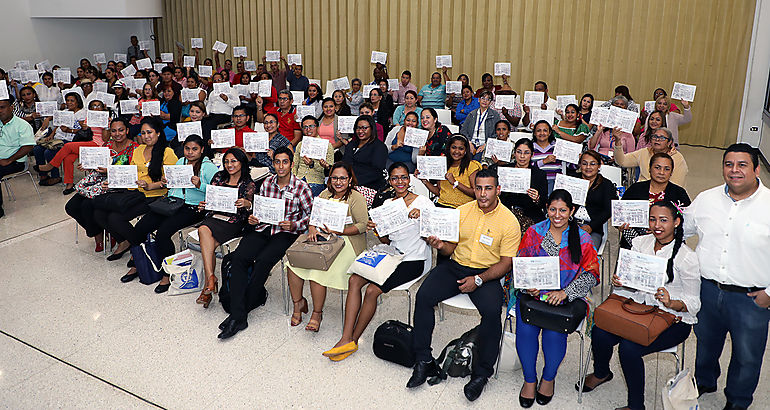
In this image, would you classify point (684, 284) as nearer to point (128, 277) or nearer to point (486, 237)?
point (486, 237)

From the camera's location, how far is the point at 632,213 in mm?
4414

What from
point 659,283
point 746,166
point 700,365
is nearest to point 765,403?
point 700,365

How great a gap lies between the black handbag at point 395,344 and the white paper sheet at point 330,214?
85 centimetres

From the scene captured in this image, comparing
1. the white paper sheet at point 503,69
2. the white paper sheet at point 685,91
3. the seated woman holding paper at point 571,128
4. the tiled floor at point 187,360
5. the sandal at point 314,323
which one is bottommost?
the tiled floor at point 187,360

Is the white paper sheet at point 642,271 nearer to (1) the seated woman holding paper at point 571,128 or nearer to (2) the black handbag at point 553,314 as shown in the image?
(2) the black handbag at point 553,314

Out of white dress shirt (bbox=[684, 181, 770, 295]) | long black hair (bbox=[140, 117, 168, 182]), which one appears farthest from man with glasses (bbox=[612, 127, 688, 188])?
long black hair (bbox=[140, 117, 168, 182])

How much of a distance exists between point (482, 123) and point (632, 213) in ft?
10.7

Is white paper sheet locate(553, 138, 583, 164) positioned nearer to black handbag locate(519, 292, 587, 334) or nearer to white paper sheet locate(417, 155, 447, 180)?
white paper sheet locate(417, 155, 447, 180)

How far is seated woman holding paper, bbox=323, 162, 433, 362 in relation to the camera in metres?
4.43

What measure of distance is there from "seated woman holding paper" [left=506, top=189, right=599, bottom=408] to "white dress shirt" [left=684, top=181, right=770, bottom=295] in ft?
2.16

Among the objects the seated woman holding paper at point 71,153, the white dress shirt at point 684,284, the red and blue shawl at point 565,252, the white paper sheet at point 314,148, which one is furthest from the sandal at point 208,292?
the seated woman holding paper at point 71,153

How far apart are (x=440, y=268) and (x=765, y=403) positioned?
2247 millimetres

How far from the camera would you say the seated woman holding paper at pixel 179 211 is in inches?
219

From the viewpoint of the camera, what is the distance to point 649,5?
10.6 metres
